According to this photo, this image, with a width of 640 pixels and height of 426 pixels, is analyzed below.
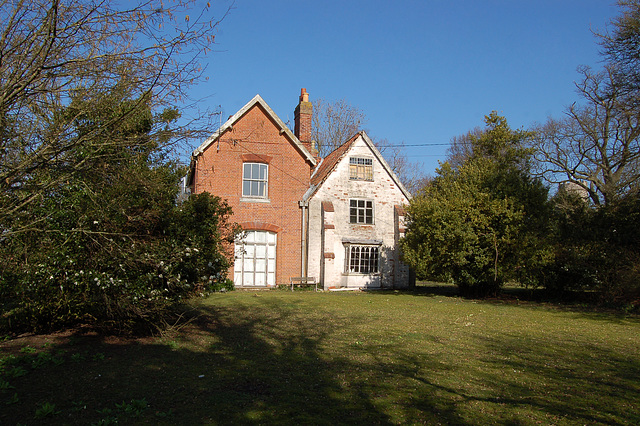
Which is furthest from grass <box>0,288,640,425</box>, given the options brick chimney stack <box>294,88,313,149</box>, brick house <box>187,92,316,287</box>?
brick chimney stack <box>294,88,313,149</box>

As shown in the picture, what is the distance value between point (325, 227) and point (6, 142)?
18837mm

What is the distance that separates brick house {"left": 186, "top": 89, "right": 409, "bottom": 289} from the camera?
23.9m

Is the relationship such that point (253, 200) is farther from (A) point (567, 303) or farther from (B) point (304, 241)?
(A) point (567, 303)

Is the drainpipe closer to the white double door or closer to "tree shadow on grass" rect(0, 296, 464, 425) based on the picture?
the white double door

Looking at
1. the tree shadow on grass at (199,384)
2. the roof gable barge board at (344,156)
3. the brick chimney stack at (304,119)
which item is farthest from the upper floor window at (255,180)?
the tree shadow on grass at (199,384)

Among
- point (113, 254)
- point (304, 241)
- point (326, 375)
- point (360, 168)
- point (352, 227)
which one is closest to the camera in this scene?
point (326, 375)

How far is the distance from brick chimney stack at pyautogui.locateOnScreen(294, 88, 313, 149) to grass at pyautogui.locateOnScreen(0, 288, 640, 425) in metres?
15.5

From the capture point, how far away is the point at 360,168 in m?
26.4

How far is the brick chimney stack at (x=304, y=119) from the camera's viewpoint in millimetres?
26844

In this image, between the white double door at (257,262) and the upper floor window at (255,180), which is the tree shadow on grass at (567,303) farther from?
the upper floor window at (255,180)

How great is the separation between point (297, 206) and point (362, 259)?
15.1 ft

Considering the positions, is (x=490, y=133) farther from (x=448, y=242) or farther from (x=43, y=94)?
(x=43, y=94)

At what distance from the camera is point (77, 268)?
8.76 m

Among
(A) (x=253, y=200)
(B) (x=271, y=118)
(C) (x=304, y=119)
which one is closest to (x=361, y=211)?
(A) (x=253, y=200)
